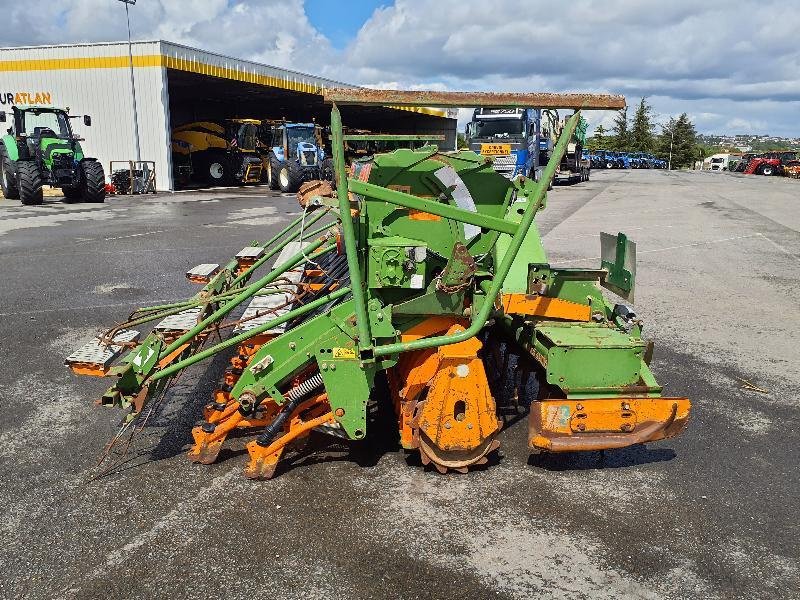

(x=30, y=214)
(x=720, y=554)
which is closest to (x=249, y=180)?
(x=30, y=214)

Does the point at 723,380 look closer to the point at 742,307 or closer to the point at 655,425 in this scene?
the point at 655,425

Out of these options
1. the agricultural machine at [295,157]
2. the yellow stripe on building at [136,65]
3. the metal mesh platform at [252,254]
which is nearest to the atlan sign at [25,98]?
the yellow stripe on building at [136,65]

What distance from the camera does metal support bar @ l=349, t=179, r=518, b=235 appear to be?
3385mm

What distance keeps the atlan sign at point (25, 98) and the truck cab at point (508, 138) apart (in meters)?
16.9

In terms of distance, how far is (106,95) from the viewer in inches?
975

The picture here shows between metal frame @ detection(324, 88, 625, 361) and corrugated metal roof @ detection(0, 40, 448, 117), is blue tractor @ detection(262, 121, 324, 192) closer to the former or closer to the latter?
corrugated metal roof @ detection(0, 40, 448, 117)

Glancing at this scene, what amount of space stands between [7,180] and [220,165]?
949cm

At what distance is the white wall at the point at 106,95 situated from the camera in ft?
78.9

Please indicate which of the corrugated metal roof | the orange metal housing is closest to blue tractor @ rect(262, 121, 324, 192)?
the corrugated metal roof

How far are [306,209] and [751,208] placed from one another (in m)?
20.3

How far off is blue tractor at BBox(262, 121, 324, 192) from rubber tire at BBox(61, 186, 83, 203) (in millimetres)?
7147

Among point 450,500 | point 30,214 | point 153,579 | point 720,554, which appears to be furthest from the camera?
point 30,214

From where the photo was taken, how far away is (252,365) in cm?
376

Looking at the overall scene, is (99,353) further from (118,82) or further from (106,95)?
(106,95)
